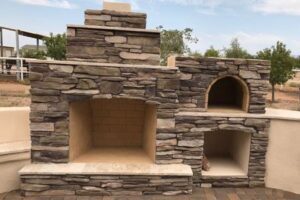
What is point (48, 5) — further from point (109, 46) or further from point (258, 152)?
point (258, 152)

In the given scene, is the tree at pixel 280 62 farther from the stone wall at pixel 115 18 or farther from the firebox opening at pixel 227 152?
the stone wall at pixel 115 18

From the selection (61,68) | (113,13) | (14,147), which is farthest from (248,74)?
(14,147)

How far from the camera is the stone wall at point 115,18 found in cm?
445

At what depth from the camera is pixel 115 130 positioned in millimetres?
5441

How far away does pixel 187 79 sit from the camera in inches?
164

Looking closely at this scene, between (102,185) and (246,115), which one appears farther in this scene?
(246,115)

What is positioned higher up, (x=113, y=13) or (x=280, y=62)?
(x=113, y=13)

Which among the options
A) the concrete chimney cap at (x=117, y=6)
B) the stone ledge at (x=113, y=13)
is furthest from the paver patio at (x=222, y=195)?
the concrete chimney cap at (x=117, y=6)

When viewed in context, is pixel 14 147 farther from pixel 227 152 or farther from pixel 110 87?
pixel 227 152

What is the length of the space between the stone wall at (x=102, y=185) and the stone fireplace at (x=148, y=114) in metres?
0.02

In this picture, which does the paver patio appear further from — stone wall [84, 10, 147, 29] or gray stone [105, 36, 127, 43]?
stone wall [84, 10, 147, 29]

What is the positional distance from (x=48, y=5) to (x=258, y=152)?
7.39 metres

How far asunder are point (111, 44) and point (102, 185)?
7.83 feet

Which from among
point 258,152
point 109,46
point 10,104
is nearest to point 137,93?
point 109,46
